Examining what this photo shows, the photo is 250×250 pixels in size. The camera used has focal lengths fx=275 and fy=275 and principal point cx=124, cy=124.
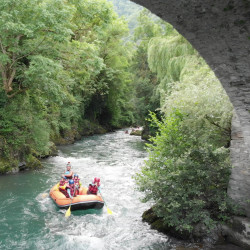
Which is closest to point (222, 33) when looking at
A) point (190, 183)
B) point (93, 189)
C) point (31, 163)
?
point (190, 183)

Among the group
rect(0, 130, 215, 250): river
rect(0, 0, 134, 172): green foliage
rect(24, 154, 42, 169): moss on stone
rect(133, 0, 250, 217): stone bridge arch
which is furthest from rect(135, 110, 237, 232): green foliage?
rect(24, 154, 42, 169): moss on stone

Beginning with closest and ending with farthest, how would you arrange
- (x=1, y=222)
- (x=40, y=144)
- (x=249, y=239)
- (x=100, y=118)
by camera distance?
(x=249, y=239)
(x=1, y=222)
(x=40, y=144)
(x=100, y=118)

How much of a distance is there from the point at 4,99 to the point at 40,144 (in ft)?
9.86

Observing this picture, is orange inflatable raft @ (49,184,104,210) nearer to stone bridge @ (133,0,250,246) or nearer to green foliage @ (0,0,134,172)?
green foliage @ (0,0,134,172)

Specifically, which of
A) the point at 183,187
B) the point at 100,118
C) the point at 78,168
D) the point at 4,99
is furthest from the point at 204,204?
the point at 100,118

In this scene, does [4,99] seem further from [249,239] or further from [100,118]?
[100,118]

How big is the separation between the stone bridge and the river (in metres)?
5.68

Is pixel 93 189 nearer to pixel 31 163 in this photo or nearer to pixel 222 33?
pixel 31 163

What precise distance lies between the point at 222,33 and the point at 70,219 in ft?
A: 26.7

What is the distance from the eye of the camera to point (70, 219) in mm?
9125

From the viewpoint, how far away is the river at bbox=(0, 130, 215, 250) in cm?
752

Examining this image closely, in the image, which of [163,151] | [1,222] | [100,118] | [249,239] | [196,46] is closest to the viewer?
[196,46]

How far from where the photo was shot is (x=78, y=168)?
15.2 metres

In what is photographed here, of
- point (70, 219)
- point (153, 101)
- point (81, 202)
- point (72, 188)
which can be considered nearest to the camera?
point (70, 219)
